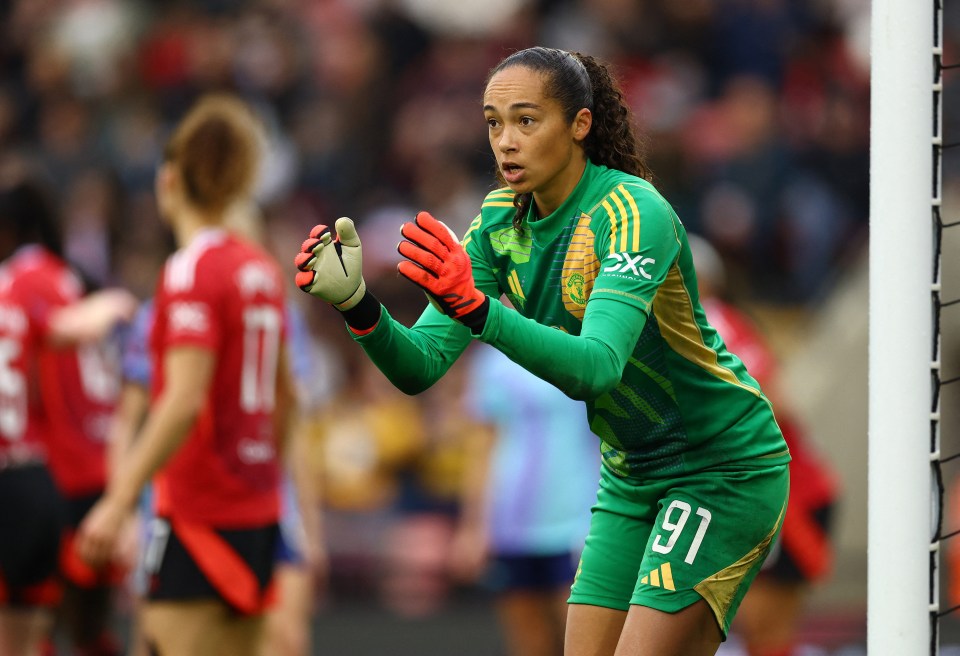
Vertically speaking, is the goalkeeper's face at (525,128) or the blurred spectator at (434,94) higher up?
the blurred spectator at (434,94)

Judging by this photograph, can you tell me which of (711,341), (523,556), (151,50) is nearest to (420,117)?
(151,50)

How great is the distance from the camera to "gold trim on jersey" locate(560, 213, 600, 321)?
3.74 metres

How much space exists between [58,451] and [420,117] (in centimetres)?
670

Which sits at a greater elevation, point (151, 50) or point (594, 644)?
point (151, 50)

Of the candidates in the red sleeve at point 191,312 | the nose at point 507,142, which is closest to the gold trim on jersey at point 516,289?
the nose at point 507,142

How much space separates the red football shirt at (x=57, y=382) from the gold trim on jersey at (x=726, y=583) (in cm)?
330

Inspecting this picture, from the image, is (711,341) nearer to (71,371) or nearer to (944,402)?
(71,371)

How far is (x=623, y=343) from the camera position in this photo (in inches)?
136

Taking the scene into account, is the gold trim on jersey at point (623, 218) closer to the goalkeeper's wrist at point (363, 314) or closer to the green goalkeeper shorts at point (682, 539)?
the goalkeeper's wrist at point (363, 314)

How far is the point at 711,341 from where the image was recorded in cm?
396

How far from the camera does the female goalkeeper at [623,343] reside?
11.9 ft

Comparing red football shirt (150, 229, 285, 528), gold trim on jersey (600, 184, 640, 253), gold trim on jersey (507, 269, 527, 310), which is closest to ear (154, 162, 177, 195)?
red football shirt (150, 229, 285, 528)

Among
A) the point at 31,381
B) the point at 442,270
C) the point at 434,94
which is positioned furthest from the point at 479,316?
the point at 434,94

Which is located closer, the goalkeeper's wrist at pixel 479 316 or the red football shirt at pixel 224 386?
the goalkeeper's wrist at pixel 479 316
